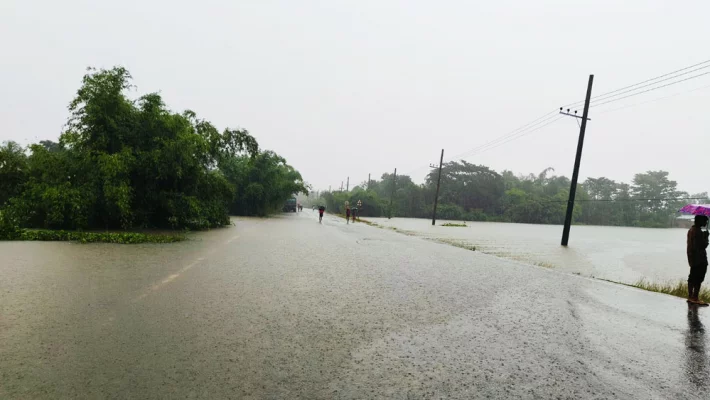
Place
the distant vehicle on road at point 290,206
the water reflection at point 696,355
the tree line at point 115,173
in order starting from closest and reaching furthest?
the water reflection at point 696,355
the tree line at point 115,173
the distant vehicle on road at point 290,206

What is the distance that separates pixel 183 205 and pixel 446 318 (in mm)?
17096

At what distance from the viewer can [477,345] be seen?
14.5 ft

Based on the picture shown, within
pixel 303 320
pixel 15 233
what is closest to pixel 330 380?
pixel 303 320

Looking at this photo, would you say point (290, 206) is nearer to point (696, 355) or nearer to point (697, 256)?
point (697, 256)

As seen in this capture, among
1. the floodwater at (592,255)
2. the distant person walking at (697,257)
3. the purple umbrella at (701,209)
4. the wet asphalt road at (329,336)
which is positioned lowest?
the wet asphalt road at (329,336)

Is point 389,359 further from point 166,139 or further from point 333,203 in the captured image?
point 333,203

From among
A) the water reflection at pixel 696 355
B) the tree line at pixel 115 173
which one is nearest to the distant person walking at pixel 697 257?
the water reflection at pixel 696 355

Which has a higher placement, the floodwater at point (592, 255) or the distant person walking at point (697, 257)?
the distant person walking at point (697, 257)

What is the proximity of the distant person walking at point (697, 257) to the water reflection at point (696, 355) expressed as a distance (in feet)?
5.65

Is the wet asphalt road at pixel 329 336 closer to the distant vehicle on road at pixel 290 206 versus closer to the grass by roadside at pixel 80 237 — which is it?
→ the grass by roadside at pixel 80 237

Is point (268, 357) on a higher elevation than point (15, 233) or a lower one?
higher

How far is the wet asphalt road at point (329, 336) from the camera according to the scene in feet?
10.7

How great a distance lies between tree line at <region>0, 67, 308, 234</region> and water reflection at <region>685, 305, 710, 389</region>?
17195 mm

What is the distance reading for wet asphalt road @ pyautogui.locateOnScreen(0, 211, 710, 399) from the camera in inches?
129
